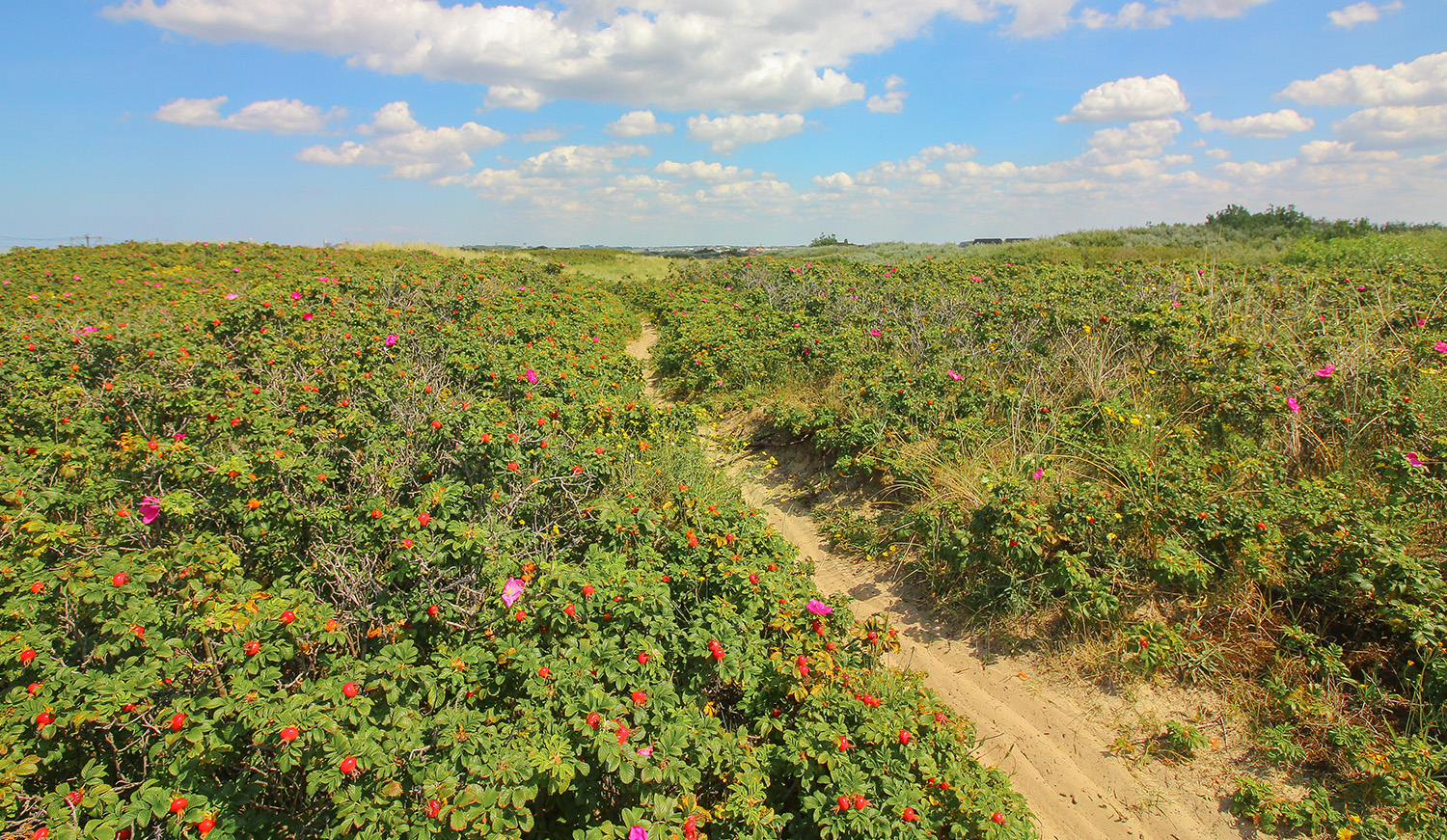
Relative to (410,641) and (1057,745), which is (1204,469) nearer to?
(1057,745)

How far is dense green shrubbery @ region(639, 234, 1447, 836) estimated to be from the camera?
288cm

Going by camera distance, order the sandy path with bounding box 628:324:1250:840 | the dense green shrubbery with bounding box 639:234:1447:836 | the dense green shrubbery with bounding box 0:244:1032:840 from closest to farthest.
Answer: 1. the dense green shrubbery with bounding box 0:244:1032:840
2. the sandy path with bounding box 628:324:1250:840
3. the dense green shrubbery with bounding box 639:234:1447:836

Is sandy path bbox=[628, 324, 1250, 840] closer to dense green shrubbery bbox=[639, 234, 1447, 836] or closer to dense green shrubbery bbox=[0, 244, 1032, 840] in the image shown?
dense green shrubbery bbox=[639, 234, 1447, 836]

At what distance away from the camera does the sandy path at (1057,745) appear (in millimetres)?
2658

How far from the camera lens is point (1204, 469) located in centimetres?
379

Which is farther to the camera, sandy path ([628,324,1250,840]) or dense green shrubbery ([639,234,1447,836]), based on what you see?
dense green shrubbery ([639,234,1447,836])

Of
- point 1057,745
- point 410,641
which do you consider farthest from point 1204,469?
point 410,641

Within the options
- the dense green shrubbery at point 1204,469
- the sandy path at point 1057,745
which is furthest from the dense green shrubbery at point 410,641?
the dense green shrubbery at point 1204,469

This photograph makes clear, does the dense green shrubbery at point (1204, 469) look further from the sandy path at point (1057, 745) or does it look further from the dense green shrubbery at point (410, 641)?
the dense green shrubbery at point (410, 641)

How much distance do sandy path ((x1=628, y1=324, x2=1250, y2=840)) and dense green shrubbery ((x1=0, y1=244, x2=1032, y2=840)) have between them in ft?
1.27

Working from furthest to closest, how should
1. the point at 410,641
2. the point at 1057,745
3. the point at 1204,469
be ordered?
the point at 1204,469, the point at 1057,745, the point at 410,641

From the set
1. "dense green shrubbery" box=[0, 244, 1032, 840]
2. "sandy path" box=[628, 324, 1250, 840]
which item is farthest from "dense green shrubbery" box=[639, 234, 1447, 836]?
"dense green shrubbery" box=[0, 244, 1032, 840]

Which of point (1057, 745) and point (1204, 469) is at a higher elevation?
point (1204, 469)

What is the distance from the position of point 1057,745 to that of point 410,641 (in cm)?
272
